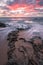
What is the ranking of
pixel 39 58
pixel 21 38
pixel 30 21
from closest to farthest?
1. pixel 39 58
2. pixel 21 38
3. pixel 30 21

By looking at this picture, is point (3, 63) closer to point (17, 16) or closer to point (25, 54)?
point (25, 54)

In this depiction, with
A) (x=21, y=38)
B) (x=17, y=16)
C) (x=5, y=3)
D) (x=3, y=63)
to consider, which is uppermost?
(x=5, y=3)

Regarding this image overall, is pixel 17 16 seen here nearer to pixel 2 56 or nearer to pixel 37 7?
pixel 37 7

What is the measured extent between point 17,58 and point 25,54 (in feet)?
0.25

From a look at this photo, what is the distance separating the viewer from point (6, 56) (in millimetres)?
1489

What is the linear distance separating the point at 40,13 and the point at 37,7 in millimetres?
77

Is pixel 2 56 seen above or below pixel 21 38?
below

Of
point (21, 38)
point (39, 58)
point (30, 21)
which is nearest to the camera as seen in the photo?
point (39, 58)

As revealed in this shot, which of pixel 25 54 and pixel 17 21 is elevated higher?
pixel 17 21

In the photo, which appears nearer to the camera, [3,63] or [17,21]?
[3,63]

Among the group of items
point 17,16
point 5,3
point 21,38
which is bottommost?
point 21,38

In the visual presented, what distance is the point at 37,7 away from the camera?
6.11 feet

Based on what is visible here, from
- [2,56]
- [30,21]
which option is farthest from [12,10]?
[2,56]

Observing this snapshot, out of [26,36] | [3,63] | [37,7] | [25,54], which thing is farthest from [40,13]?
[3,63]
